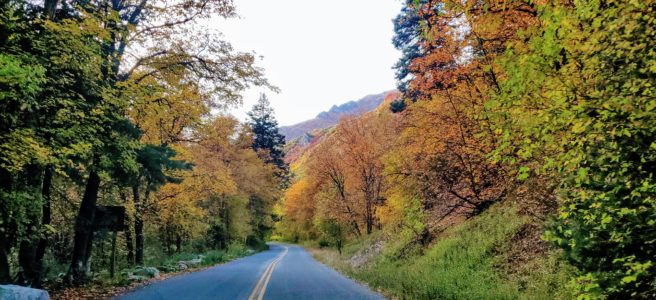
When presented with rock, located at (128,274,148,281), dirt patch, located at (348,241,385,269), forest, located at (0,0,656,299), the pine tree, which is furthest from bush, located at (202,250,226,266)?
the pine tree

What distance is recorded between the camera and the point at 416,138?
16094mm

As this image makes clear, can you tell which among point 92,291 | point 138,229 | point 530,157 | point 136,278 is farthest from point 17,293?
point 138,229

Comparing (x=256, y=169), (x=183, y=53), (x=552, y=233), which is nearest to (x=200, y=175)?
(x=183, y=53)

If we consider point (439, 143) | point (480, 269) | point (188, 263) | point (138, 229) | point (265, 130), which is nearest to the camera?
point (480, 269)

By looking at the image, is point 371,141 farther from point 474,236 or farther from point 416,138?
point 474,236

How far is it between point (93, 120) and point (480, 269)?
36.7 feet

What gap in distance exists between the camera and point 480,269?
10.2 metres

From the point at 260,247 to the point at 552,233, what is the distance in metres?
47.7

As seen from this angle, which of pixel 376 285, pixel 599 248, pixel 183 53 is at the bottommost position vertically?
pixel 376 285

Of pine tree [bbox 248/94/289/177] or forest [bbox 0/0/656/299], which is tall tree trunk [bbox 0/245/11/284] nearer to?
forest [bbox 0/0/656/299]

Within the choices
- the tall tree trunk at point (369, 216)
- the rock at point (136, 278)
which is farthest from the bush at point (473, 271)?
the tall tree trunk at point (369, 216)

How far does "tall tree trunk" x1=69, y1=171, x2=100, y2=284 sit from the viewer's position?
39.5ft

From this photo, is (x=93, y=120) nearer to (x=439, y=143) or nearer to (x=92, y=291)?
(x=92, y=291)

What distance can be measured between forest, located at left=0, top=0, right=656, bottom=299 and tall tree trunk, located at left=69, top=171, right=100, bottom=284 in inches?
1.8
